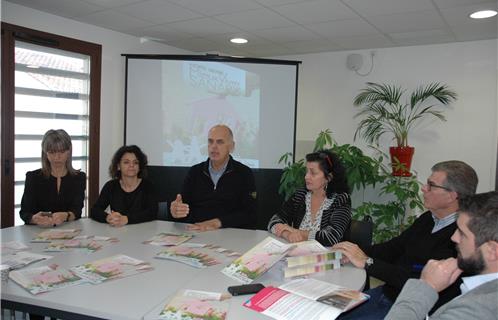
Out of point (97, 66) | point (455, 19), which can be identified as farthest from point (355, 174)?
point (97, 66)

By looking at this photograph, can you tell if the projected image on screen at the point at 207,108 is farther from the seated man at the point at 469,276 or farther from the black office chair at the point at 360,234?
the seated man at the point at 469,276

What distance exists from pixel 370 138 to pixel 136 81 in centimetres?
308

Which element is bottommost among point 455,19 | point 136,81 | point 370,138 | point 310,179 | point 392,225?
point 392,225

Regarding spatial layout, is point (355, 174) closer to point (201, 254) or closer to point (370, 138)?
point (370, 138)

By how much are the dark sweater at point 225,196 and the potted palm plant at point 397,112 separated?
2303 mm

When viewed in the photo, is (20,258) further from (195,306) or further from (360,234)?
(360,234)

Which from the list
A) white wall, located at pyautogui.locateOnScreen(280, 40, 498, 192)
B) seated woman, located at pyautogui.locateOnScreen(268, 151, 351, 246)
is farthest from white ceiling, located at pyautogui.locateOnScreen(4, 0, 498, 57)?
seated woman, located at pyautogui.locateOnScreen(268, 151, 351, 246)

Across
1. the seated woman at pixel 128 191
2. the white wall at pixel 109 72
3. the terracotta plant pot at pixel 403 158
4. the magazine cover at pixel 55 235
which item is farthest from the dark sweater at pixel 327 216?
the white wall at pixel 109 72

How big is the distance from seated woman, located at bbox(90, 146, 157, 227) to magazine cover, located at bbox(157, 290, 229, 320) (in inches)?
53.3

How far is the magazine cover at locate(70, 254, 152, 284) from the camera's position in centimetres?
170

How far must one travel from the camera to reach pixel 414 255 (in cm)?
199

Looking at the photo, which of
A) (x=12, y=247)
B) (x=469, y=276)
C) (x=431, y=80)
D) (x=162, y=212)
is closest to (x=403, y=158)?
(x=431, y=80)

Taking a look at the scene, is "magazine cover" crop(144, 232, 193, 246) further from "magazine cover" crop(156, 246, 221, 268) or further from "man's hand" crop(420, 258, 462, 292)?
"man's hand" crop(420, 258, 462, 292)

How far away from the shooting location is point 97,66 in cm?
443
